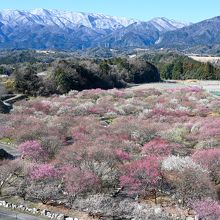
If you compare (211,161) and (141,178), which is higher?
(211,161)

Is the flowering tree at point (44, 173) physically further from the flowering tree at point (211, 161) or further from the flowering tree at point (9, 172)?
the flowering tree at point (211, 161)

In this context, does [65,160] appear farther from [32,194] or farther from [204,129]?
[204,129]

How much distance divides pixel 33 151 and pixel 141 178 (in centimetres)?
937

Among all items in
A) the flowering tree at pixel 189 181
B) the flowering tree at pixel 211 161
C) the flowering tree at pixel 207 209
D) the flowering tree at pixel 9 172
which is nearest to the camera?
the flowering tree at pixel 207 209

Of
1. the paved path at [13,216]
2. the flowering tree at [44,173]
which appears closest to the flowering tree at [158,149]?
the flowering tree at [44,173]

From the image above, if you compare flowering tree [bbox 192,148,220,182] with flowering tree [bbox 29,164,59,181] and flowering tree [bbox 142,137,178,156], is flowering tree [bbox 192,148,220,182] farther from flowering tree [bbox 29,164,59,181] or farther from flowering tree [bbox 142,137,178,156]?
flowering tree [bbox 29,164,59,181]

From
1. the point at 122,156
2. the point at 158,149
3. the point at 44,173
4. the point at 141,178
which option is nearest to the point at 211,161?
the point at 141,178

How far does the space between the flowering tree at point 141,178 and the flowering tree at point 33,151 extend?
7.58 m

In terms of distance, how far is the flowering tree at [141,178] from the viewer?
2439 centimetres

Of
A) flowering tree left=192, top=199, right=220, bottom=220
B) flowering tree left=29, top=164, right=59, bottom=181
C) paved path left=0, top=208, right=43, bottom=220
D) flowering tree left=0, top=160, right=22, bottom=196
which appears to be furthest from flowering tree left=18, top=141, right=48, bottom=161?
flowering tree left=192, top=199, right=220, bottom=220

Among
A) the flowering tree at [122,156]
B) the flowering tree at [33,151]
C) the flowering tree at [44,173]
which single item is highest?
the flowering tree at [44,173]

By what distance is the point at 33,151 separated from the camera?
30875mm

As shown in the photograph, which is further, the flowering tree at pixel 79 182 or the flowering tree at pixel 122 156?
the flowering tree at pixel 122 156

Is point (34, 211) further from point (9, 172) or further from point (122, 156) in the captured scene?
point (122, 156)
